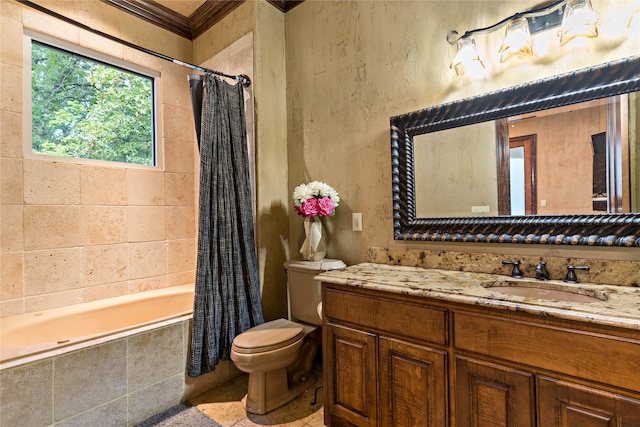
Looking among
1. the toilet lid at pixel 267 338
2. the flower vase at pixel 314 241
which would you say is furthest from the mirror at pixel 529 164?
the toilet lid at pixel 267 338

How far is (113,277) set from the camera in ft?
7.76

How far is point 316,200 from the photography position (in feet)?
6.68

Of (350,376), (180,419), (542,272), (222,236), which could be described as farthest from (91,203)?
(542,272)

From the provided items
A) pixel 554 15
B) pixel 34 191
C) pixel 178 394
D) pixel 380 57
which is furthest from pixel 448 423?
pixel 34 191

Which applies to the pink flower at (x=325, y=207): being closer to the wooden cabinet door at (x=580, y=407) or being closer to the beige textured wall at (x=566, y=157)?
the beige textured wall at (x=566, y=157)

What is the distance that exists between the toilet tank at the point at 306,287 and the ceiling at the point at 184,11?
2.02 metres

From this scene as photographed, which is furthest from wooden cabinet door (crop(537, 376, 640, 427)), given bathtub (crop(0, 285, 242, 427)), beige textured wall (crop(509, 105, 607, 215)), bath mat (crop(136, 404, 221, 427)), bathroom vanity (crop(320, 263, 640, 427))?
bathtub (crop(0, 285, 242, 427))

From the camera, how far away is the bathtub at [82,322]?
4.92ft

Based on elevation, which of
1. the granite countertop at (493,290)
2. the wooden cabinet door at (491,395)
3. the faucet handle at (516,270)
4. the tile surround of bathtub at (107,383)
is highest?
the faucet handle at (516,270)

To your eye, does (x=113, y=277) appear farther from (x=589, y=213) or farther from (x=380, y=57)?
(x=589, y=213)

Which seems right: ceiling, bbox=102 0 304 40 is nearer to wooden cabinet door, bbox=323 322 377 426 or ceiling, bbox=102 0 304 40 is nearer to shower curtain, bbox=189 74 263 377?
shower curtain, bbox=189 74 263 377

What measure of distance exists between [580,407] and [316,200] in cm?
152

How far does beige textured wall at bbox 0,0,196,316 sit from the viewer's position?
1.95 m

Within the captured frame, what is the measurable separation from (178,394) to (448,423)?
157cm
